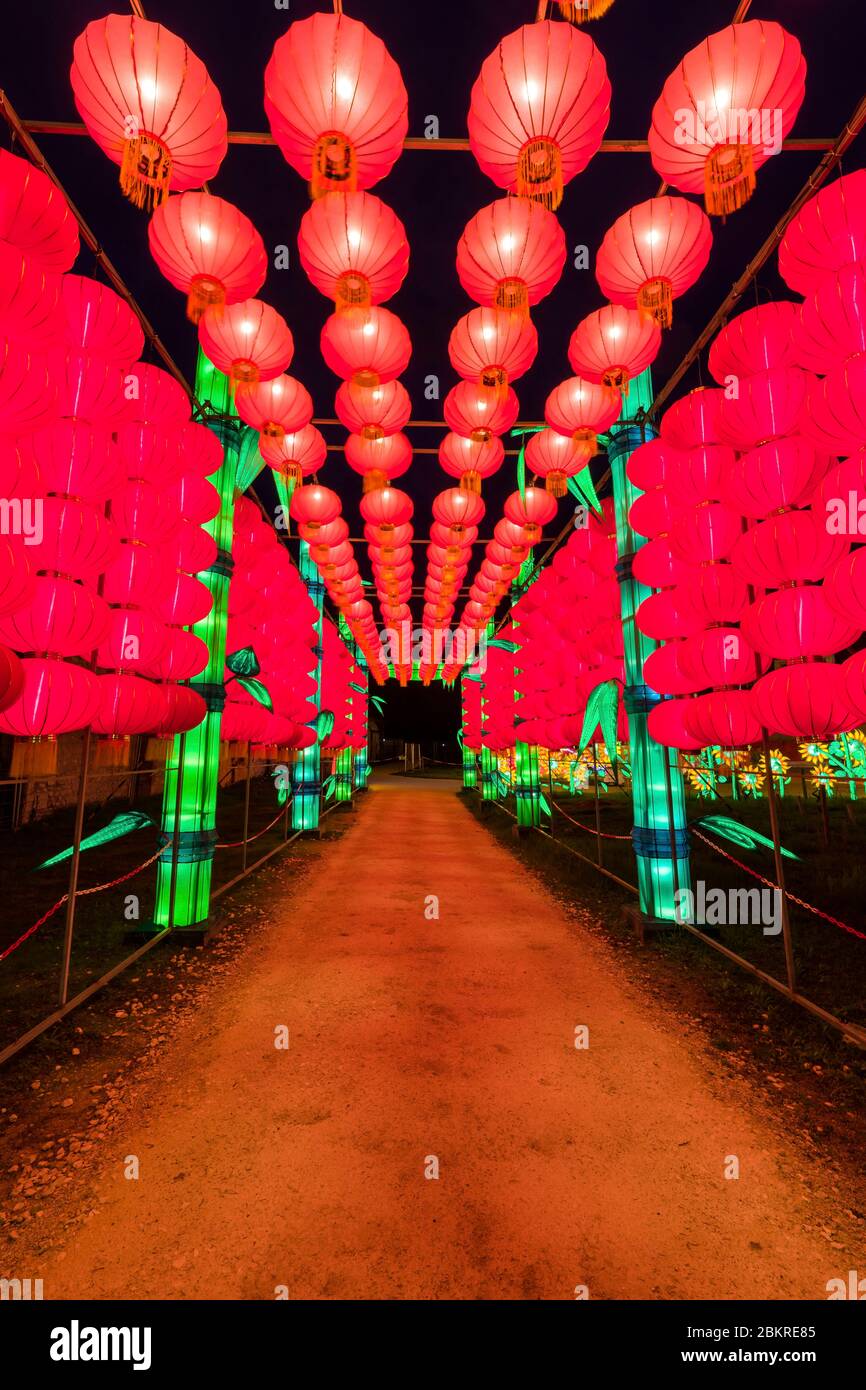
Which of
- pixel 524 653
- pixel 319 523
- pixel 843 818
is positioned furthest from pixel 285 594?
pixel 843 818

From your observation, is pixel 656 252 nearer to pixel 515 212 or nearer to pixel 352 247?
pixel 515 212

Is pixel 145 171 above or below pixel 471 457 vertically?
below

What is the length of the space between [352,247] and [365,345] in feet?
2.62

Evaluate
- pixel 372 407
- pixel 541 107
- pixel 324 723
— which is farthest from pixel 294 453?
pixel 324 723

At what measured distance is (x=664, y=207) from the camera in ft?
11.8

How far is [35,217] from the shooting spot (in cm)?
253

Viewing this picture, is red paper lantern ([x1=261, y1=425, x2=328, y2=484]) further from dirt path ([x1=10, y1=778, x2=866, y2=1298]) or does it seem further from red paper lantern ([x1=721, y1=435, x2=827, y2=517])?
dirt path ([x1=10, y1=778, x2=866, y2=1298])

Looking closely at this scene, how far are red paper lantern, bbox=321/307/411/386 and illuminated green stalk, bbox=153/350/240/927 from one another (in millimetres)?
1519

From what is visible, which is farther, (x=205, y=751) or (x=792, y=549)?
(x=205, y=751)

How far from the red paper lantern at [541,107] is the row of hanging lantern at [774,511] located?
127 cm

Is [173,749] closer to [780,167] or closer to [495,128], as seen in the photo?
[495,128]

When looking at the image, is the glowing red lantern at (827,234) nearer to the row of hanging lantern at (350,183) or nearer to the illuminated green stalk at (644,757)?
the row of hanging lantern at (350,183)

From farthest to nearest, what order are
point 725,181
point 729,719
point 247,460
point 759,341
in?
point 247,460, point 729,719, point 759,341, point 725,181

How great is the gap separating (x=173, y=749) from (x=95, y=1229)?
385 cm
